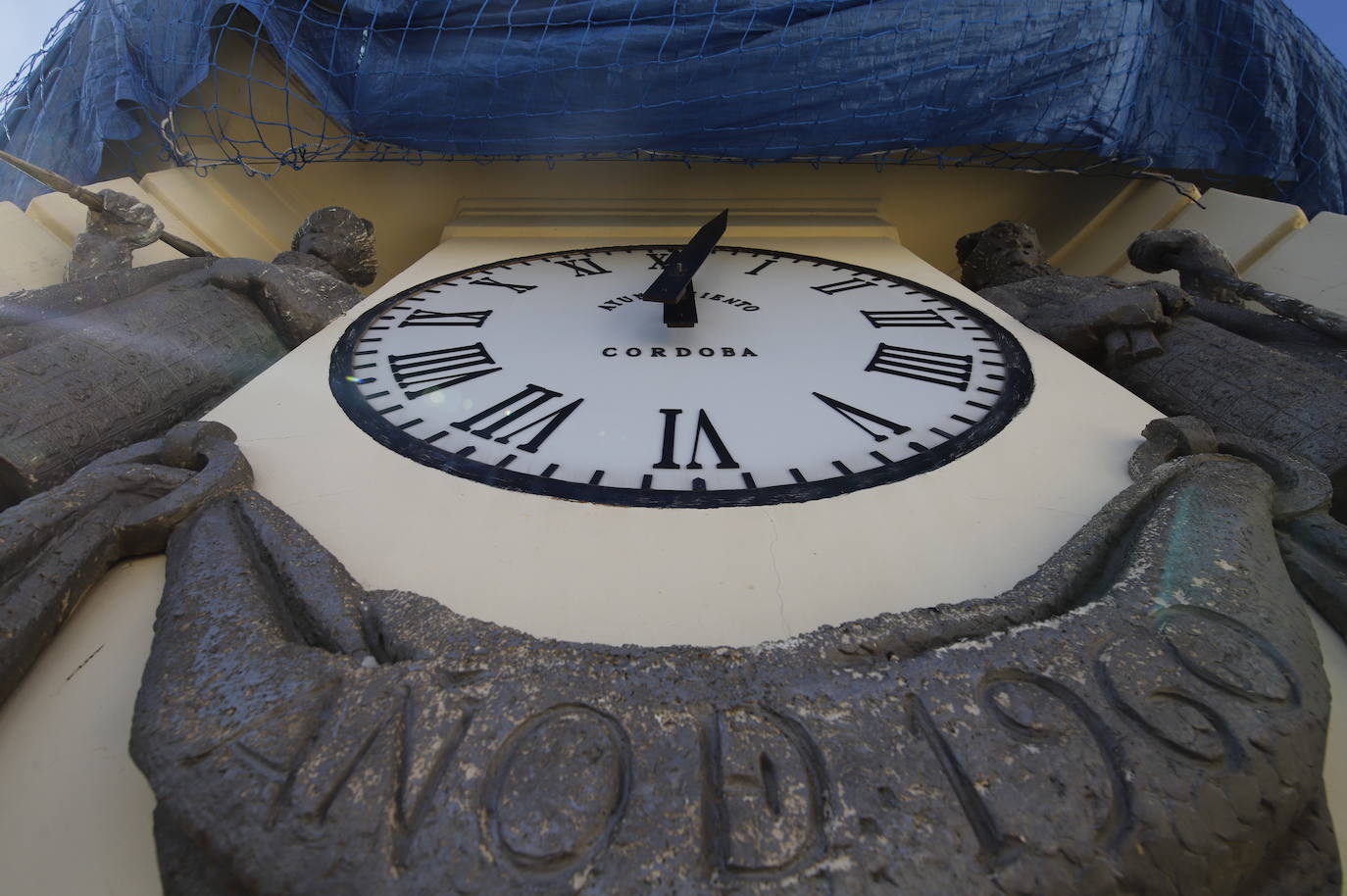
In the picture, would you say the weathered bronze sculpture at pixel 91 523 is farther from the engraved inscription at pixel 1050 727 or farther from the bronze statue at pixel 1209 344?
the bronze statue at pixel 1209 344

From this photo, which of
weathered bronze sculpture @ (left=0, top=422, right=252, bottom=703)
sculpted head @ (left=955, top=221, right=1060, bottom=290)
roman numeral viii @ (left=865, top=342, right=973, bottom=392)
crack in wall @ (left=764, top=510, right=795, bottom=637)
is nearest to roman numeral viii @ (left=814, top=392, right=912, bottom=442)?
roman numeral viii @ (left=865, top=342, right=973, bottom=392)

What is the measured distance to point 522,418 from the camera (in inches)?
50.4

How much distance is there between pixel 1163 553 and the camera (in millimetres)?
815

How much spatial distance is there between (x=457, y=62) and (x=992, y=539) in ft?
5.74

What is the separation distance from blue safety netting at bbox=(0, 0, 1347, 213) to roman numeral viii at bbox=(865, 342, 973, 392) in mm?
805

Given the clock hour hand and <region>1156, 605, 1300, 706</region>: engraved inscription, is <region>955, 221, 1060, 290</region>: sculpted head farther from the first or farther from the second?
<region>1156, 605, 1300, 706</region>: engraved inscription

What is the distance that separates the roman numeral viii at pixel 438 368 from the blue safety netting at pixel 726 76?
0.86 metres

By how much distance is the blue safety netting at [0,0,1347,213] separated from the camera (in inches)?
75.7

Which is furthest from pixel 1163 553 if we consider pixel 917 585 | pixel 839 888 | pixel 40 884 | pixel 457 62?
pixel 457 62

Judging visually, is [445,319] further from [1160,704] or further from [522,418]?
[1160,704]

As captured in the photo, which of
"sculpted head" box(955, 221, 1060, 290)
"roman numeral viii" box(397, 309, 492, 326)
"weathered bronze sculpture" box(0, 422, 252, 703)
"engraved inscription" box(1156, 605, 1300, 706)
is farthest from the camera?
"sculpted head" box(955, 221, 1060, 290)

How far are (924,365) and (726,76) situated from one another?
0.99 metres

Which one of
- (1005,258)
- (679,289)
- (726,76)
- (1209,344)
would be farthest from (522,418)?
(1005,258)

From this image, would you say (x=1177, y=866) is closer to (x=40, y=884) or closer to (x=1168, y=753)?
(x=1168, y=753)
